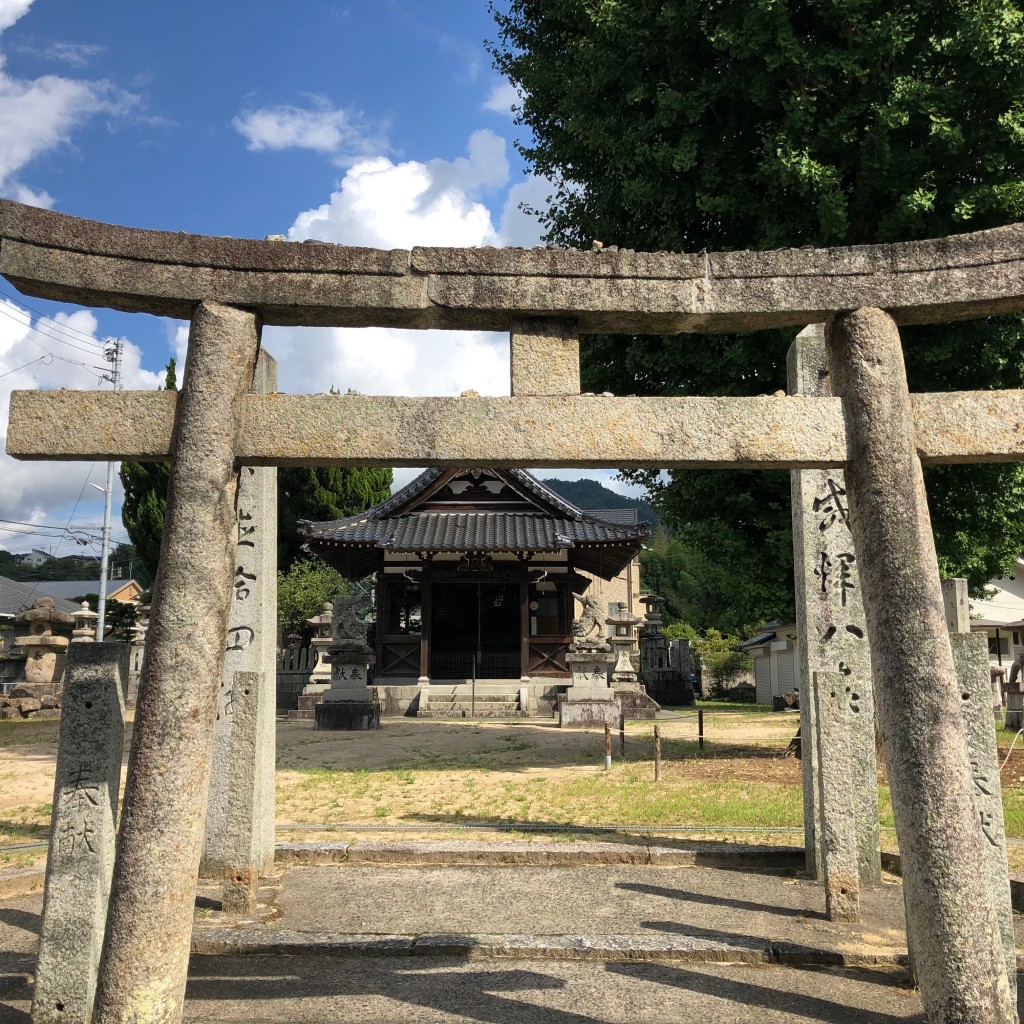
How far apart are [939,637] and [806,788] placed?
3409mm

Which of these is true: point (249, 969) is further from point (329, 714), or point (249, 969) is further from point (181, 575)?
point (329, 714)

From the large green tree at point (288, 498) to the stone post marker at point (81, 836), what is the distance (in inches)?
1112

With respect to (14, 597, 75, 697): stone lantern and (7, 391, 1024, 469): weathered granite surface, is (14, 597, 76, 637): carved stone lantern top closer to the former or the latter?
(14, 597, 75, 697): stone lantern

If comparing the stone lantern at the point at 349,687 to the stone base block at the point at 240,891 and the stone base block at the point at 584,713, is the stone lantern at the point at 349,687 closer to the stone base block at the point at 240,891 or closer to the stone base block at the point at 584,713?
the stone base block at the point at 584,713

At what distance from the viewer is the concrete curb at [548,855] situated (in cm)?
718

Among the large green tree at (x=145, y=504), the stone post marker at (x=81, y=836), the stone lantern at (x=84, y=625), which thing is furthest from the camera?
the large green tree at (x=145, y=504)

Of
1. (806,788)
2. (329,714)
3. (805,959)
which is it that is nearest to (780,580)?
(806,788)

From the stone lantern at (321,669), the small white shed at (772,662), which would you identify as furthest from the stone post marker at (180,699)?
the small white shed at (772,662)

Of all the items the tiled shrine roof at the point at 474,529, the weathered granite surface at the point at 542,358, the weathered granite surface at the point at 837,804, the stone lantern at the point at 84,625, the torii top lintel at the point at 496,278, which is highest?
the tiled shrine roof at the point at 474,529

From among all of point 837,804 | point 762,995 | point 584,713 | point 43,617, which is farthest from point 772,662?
point 762,995

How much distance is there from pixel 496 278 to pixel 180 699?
2.70 metres

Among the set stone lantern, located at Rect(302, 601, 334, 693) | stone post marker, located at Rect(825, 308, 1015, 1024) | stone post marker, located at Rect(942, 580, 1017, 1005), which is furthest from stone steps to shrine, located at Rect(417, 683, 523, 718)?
stone post marker, located at Rect(825, 308, 1015, 1024)

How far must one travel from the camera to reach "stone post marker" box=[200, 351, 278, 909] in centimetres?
588

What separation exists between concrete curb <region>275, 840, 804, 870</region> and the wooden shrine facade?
15668 millimetres
